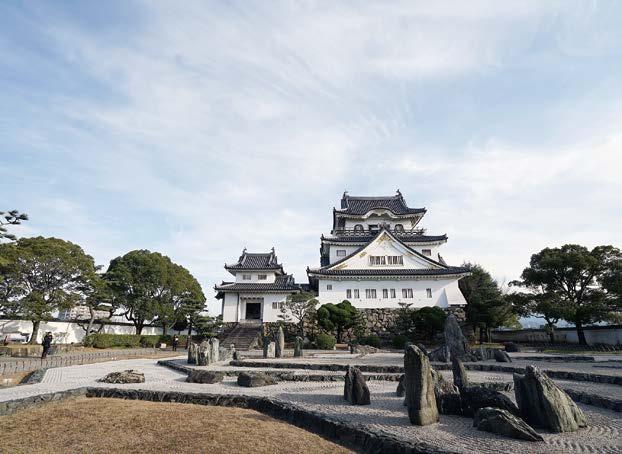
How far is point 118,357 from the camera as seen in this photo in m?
24.9

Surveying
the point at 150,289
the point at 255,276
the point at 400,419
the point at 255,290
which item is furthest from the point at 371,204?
the point at 400,419

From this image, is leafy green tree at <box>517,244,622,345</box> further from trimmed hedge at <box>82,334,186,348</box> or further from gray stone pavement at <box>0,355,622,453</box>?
trimmed hedge at <box>82,334,186,348</box>

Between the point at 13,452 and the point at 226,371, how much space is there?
373 inches

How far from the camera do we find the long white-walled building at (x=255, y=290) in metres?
37.8

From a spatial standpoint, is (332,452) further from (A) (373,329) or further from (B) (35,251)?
(B) (35,251)

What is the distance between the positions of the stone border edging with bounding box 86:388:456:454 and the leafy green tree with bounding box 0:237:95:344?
2294 cm

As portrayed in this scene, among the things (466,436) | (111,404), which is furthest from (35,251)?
(466,436)

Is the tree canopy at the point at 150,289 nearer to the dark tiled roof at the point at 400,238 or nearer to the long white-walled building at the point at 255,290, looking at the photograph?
the long white-walled building at the point at 255,290

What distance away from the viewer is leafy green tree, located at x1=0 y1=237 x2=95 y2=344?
2752 cm

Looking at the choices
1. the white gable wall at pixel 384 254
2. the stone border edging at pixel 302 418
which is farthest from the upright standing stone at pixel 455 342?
the white gable wall at pixel 384 254

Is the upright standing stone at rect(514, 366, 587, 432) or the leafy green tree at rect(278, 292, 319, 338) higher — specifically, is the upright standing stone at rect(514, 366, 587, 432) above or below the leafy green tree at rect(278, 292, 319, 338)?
below

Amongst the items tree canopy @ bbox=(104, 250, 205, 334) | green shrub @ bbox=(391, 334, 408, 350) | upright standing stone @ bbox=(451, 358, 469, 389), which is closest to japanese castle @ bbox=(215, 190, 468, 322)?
tree canopy @ bbox=(104, 250, 205, 334)

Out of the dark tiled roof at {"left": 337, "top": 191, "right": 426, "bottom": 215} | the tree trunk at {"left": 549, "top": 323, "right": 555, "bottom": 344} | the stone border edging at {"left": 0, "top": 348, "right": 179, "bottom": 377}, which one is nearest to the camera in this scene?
the stone border edging at {"left": 0, "top": 348, "right": 179, "bottom": 377}

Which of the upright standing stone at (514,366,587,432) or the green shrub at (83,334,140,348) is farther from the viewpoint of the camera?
the green shrub at (83,334,140,348)
